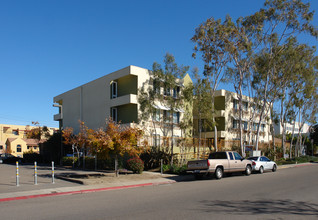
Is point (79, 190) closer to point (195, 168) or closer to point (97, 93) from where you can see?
point (195, 168)

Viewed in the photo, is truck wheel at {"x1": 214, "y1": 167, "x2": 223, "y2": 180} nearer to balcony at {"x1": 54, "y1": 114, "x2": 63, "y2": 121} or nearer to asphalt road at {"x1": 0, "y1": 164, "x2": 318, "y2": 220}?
asphalt road at {"x1": 0, "y1": 164, "x2": 318, "y2": 220}

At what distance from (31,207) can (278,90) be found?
103ft

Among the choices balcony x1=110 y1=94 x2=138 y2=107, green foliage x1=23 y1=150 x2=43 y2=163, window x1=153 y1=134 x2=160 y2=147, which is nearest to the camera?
balcony x1=110 y1=94 x2=138 y2=107

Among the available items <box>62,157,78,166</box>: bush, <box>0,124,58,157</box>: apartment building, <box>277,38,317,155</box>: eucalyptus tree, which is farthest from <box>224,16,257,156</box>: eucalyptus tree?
<box>0,124,58,157</box>: apartment building

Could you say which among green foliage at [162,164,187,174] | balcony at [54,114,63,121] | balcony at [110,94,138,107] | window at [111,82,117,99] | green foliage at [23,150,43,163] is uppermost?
window at [111,82,117,99]

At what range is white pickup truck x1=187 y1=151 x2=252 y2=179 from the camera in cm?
1809

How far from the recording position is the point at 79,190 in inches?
533

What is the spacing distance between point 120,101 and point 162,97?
15.0 ft

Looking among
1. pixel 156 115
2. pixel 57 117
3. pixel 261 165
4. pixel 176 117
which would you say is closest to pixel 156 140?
pixel 156 115

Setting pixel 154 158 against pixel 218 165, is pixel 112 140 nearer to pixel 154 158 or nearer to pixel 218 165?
pixel 218 165

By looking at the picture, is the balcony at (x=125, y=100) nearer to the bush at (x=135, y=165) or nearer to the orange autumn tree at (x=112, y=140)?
the bush at (x=135, y=165)

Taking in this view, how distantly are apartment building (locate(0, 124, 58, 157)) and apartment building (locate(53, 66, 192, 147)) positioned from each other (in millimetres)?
29604

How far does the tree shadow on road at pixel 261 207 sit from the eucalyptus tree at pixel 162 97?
49.0 feet

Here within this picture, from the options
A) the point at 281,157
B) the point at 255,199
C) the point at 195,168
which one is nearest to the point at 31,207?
the point at 255,199
